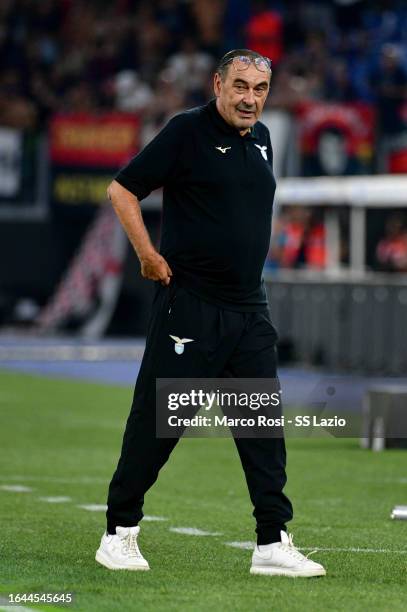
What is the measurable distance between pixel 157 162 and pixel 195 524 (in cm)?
254

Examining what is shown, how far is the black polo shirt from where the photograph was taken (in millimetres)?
6621

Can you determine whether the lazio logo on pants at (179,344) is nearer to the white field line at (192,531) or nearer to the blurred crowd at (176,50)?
the white field line at (192,531)

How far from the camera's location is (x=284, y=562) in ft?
21.8

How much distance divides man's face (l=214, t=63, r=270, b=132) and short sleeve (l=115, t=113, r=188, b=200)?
0.18 m

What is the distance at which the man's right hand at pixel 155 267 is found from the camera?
6551 millimetres

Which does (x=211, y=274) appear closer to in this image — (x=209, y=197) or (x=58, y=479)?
(x=209, y=197)

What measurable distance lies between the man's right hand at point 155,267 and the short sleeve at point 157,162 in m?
0.27

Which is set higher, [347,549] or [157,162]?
[157,162]

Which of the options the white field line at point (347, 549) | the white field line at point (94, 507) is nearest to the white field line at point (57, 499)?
the white field line at point (94, 507)

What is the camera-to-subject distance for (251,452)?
22.0ft

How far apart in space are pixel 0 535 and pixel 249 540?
3.70 feet

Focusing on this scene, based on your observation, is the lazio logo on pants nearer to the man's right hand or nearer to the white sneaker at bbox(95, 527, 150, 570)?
the man's right hand

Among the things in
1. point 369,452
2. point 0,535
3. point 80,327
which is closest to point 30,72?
point 80,327

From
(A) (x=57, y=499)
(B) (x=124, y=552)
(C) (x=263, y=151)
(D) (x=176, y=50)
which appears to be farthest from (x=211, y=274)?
(D) (x=176, y=50)
